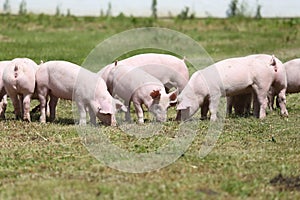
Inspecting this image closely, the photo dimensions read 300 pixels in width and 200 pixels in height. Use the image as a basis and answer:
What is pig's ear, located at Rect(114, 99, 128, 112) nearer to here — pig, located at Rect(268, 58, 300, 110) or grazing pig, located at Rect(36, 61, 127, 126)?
grazing pig, located at Rect(36, 61, 127, 126)

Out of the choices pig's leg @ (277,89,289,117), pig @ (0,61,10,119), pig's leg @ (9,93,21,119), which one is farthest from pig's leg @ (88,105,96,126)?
pig's leg @ (277,89,289,117)

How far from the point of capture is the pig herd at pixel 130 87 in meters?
11.2

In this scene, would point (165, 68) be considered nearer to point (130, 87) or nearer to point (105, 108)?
point (130, 87)

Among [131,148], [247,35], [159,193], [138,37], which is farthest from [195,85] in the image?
[247,35]

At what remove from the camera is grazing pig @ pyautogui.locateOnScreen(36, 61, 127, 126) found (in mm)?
10992

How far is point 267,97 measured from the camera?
1315 cm

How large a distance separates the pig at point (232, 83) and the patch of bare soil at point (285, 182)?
4.07 meters

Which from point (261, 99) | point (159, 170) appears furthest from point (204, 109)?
point (159, 170)

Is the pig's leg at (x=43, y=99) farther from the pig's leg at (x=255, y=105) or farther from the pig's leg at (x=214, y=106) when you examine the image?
the pig's leg at (x=255, y=105)

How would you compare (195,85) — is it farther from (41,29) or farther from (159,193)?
(41,29)

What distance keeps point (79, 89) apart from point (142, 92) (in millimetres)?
981

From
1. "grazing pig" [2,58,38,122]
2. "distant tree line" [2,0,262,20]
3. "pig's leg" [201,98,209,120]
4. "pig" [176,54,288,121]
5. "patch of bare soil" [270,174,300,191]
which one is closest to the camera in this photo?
"patch of bare soil" [270,174,300,191]

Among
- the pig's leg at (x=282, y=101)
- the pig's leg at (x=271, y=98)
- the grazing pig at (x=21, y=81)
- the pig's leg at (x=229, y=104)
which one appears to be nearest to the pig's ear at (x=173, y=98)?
the pig's leg at (x=229, y=104)

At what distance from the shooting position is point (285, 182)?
7242 mm
